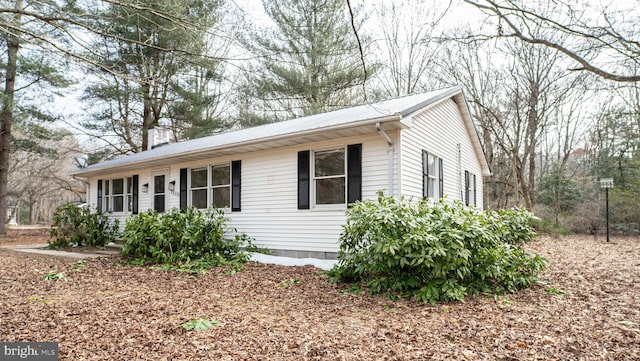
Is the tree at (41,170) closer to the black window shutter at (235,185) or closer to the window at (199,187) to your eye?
the window at (199,187)

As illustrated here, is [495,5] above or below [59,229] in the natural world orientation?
above

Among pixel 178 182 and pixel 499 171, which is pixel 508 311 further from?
pixel 499 171

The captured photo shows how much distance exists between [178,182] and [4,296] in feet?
18.8

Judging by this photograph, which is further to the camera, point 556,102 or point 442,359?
point 556,102

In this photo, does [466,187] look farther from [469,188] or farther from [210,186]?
[210,186]

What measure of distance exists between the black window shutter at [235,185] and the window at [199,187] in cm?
105

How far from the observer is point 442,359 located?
2.90 m

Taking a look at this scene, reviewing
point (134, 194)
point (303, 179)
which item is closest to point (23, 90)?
point (134, 194)

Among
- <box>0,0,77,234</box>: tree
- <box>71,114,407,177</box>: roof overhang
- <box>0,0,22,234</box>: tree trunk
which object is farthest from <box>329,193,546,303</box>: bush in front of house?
<box>0,0,22,234</box>: tree trunk

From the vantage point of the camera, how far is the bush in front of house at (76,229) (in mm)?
10812

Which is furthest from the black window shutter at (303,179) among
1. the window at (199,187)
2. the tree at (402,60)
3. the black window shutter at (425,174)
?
the tree at (402,60)

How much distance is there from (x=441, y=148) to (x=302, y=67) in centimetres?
883

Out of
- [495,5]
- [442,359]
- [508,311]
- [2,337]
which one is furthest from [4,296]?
[495,5]

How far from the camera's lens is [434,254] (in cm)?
431
